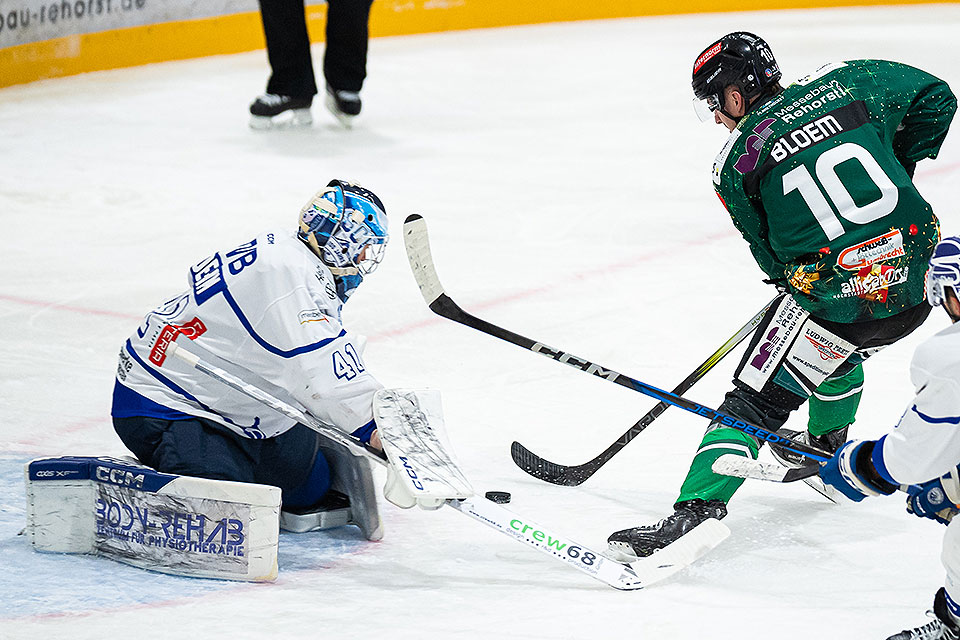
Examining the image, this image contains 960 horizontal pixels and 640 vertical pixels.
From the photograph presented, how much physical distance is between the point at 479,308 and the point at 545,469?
Answer: 1.39 metres

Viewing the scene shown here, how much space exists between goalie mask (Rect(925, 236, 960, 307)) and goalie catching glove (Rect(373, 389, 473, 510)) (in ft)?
3.03

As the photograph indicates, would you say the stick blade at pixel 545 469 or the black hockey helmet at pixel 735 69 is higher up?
the black hockey helmet at pixel 735 69

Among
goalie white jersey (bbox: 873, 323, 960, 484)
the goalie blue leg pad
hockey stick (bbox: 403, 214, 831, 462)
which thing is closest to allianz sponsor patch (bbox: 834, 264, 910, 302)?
hockey stick (bbox: 403, 214, 831, 462)

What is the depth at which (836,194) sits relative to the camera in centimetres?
264

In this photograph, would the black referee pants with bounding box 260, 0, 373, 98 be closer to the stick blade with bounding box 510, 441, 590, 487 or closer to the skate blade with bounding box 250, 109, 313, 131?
the skate blade with bounding box 250, 109, 313, 131

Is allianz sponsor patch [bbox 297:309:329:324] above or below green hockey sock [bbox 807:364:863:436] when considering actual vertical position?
above

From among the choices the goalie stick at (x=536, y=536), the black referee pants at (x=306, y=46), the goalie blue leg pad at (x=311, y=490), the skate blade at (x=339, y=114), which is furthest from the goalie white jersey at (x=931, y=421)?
the skate blade at (x=339, y=114)

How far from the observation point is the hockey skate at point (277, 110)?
22.9 feet

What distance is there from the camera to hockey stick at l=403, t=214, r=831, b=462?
2.71 metres

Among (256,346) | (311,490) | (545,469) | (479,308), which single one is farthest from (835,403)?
(479,308)

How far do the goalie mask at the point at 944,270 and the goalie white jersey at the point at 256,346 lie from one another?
3.31 ft

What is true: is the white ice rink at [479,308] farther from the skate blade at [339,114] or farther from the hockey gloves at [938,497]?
the hockey gloves at [938,497]

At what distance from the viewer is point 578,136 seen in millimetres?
7027

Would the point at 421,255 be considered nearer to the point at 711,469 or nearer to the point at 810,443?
the point at 711,469
